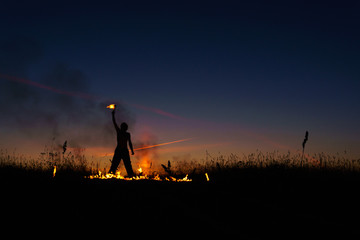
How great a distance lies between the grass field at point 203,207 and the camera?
455 centimetres

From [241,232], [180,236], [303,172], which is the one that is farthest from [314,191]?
[180,236]

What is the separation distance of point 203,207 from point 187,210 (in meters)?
0.56

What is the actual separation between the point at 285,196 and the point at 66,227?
518 cm

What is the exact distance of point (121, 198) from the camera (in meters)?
7.63

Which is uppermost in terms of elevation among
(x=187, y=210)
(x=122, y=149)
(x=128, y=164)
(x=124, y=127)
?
(x=124, y=127)

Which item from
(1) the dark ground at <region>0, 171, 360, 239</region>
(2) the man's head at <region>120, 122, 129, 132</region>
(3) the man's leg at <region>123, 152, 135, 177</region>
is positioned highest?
(2) the man's head at <region>120, 122, 129, 132</region>

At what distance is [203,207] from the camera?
21.7 feet

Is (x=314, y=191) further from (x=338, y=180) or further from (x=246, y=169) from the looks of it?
(x=246, y=169)

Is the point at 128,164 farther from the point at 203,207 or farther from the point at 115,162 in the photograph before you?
the point at 203,207

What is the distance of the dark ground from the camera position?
14.7 feet

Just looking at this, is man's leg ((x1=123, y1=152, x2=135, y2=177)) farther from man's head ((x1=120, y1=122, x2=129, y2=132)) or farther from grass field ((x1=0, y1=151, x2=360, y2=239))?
grass field ((x1=0, y1=151, x2=360, y2=239))

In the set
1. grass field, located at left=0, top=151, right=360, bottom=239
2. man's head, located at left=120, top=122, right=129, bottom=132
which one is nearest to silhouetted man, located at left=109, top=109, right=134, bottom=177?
man's head, located at left=120, top=122, right=129, bottom=132

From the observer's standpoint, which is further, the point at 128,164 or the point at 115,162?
the point at 128,164

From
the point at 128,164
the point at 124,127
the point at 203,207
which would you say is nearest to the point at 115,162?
the point at 128,164
